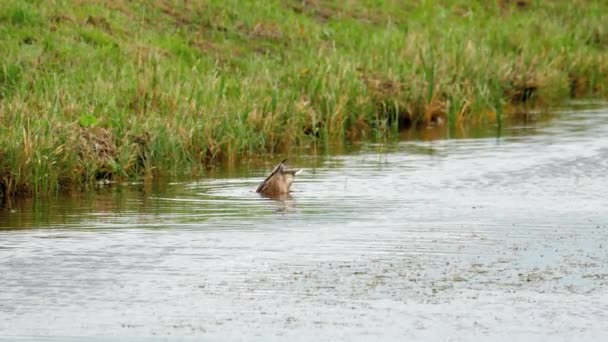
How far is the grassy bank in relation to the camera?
567 inches

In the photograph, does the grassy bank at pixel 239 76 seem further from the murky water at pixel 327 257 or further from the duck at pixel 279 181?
the duck at pixel 279 181

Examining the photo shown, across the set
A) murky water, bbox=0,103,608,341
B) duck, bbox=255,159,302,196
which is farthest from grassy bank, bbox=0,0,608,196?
duck, bbox=255,159,302,196

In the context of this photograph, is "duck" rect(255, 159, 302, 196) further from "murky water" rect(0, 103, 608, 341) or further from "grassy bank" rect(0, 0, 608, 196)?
"grassy bank" rect(0, 0, 608, 196)

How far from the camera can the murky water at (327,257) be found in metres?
8.61

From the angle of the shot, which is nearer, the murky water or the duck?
the murky water

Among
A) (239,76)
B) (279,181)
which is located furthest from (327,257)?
(239,76)

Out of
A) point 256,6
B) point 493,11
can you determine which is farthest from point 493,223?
point 493,11

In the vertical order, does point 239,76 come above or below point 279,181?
above

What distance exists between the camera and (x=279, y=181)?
13.5 metres

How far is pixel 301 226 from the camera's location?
11.8 metres

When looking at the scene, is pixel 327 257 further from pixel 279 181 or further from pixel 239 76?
pixel 239 76

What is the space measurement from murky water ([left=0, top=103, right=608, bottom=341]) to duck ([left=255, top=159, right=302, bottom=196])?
138 millimetres

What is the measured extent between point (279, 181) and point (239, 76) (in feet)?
16.3

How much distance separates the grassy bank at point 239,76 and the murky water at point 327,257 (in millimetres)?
521
